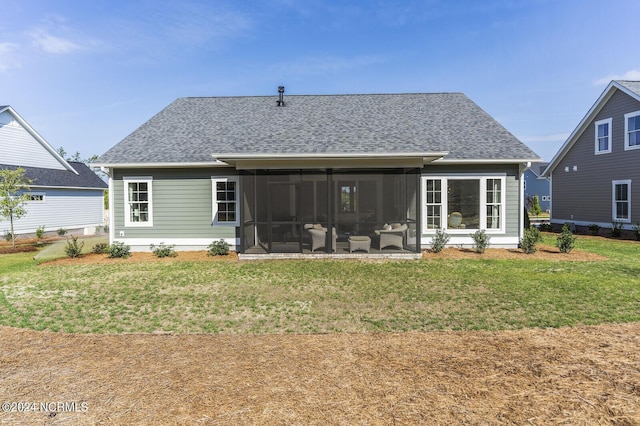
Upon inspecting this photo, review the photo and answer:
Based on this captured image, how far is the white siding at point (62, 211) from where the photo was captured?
743 inches

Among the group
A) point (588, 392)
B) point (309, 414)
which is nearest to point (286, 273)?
point (309, 414)

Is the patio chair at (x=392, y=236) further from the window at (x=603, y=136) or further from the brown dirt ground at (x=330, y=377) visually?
the window at (x=603, y=136)

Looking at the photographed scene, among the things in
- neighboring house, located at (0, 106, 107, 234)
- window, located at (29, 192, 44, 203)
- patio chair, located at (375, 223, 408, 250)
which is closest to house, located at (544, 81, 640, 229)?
patio chair, located at (375, 223, 408, 250)

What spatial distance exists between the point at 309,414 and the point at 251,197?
972 centimetres

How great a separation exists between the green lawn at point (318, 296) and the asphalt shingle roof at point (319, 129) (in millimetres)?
3944

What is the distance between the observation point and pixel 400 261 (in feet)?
35.4

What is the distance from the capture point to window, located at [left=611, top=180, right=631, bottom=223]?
1664cm

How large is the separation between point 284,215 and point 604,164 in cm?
1688

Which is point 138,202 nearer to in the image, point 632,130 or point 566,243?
point 566,243

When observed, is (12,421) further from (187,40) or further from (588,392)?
(187,40)

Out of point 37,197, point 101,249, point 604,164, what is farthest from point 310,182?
point 37,197

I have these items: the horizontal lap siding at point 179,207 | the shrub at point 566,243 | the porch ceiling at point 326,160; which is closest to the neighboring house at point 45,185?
the horizontal lap siding at point 179,207

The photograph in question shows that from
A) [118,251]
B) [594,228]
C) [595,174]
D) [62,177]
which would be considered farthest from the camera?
[62,177]

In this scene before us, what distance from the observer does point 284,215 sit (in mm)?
14477
